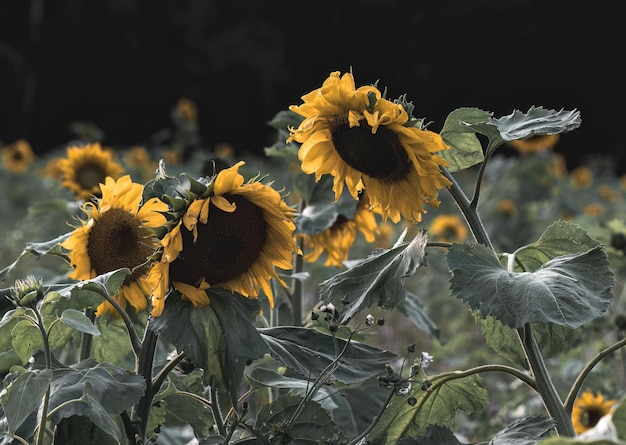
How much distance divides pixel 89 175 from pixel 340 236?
708 mm

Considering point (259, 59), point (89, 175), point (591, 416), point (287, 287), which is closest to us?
point (287, 287)

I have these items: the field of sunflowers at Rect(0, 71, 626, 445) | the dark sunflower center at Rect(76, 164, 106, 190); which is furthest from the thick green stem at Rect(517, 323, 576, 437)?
the dark sunflower center at Rect(76, 164, 106, 190)

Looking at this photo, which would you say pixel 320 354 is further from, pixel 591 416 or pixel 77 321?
pixel 591 416

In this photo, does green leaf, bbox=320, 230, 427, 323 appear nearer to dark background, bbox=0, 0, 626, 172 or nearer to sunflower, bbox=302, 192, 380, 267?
sunflower, bbox=302, 192, 380, 267

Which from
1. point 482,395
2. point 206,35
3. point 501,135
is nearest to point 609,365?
point 482,395

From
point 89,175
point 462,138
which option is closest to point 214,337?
point 462,138

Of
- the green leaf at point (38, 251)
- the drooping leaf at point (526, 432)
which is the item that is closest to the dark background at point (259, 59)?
the green leaf at point (38, 251)

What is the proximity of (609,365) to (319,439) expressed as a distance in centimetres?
131

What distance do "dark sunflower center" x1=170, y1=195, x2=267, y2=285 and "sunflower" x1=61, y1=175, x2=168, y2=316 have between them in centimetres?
12

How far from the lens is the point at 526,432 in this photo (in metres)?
0.82

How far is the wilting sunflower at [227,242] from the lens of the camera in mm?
825

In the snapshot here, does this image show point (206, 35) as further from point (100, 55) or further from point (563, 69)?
point (563, 69)

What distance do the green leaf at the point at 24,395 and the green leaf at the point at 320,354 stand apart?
0.20 meters

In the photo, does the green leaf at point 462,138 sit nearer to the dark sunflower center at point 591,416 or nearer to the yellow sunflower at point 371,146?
the yellow sunflower at point 371,146
